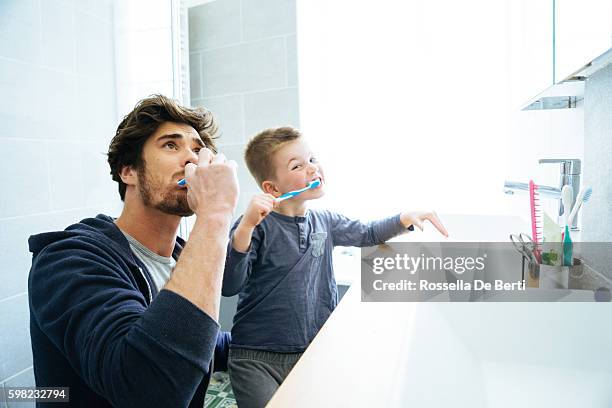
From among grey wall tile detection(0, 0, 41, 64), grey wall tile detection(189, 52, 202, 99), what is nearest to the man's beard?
grey wall tile detection(0, 0, 41, 64)

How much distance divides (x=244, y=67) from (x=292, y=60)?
0.23 metres

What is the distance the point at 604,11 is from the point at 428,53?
1122 millimetres

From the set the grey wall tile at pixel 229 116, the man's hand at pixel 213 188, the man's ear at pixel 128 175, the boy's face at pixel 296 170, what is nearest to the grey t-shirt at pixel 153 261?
the man's ear at pixel 128 175

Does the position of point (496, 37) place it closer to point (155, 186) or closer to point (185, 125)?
point (185, 125)

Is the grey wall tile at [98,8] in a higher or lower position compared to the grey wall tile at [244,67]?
higher

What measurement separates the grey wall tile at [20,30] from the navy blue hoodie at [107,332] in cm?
77

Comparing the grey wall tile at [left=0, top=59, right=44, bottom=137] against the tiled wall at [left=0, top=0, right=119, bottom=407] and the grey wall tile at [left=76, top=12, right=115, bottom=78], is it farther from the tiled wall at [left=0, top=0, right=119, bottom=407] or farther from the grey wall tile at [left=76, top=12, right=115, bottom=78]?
the grey wall tile at [left=76, top=12, right=115, bottom=78]

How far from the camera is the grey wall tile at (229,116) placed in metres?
1.94

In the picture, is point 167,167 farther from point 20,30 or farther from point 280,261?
point 20,30

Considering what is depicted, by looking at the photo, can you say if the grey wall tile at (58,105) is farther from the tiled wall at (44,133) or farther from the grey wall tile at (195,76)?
the grey wall tile at (195,76)

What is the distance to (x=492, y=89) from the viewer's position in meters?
1.57

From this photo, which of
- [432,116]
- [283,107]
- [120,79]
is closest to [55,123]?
[120,79]

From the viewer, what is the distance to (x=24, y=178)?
4.14ft

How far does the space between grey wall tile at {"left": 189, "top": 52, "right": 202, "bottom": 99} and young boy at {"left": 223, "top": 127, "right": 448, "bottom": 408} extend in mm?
735
